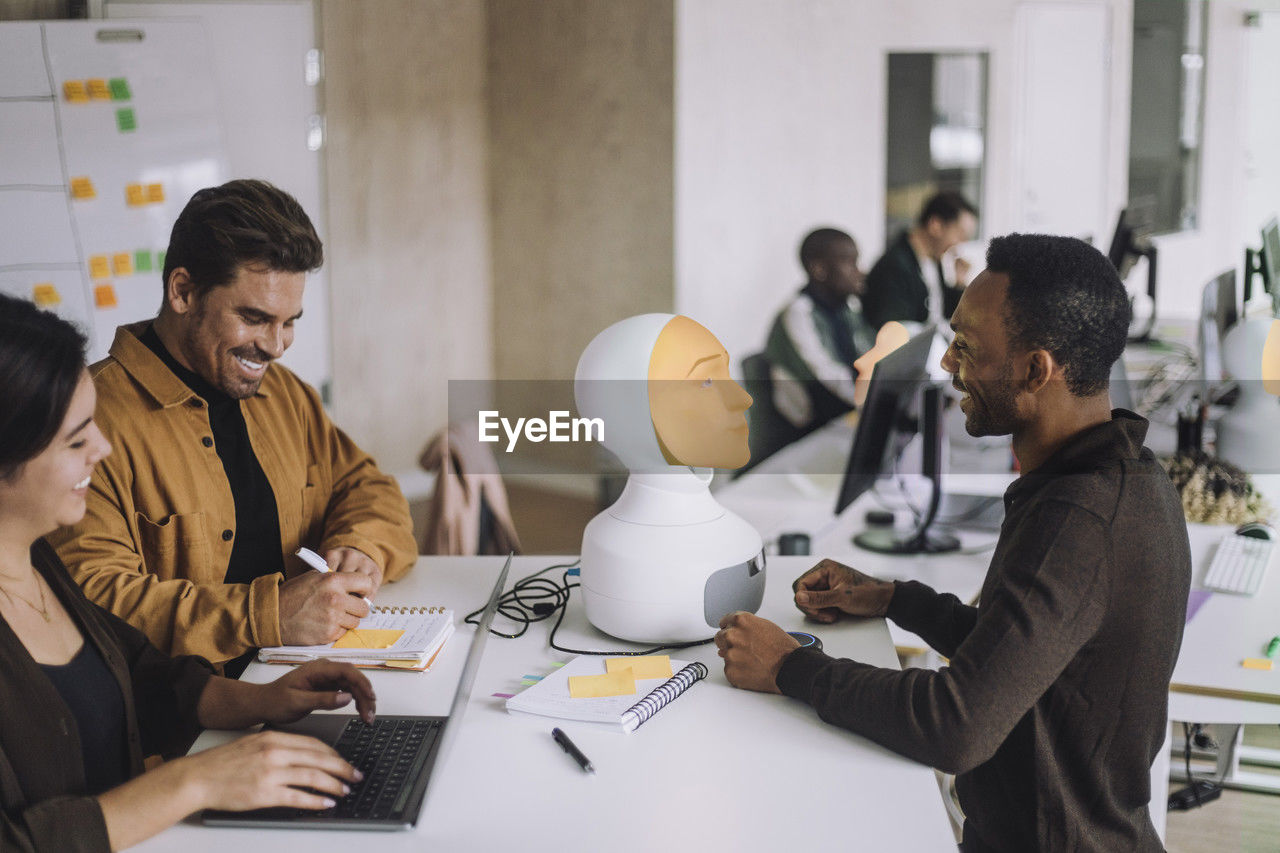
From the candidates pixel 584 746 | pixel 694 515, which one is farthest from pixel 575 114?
pixel 584 746

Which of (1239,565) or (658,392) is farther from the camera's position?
(1239,565)

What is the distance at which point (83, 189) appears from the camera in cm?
311

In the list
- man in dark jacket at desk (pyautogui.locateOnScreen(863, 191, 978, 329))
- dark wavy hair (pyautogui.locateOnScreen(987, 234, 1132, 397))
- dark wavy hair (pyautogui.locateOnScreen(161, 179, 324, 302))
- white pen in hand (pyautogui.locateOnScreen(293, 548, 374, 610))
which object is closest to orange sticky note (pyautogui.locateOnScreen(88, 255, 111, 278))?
dark wavy hair (pyautogui.locateOnScreen(161, 179, 324, 302))

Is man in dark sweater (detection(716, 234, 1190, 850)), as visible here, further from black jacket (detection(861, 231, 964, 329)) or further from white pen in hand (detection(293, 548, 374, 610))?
black jacket (detection(861, 231, 964, 329))

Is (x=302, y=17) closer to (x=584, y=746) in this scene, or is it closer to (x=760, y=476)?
(x=760, y=476)

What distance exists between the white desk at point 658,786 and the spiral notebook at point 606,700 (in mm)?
15

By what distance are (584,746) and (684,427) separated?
0.48m

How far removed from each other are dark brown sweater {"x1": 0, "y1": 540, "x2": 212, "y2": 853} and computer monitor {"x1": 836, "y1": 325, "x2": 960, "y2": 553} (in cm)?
134

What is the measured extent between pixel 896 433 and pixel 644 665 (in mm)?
1160

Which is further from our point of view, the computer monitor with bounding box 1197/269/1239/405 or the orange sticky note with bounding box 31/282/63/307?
the orange sticky note with bounding box 31/282/63/307

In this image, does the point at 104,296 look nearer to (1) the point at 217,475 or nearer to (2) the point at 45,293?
(2) the point at 45,293

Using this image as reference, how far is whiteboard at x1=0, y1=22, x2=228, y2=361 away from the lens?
3002 millimetres

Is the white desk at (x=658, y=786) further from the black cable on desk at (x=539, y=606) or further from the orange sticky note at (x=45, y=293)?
the orange sticky note at (x=45, y=293)

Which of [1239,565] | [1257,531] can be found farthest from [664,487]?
[1257,531]
